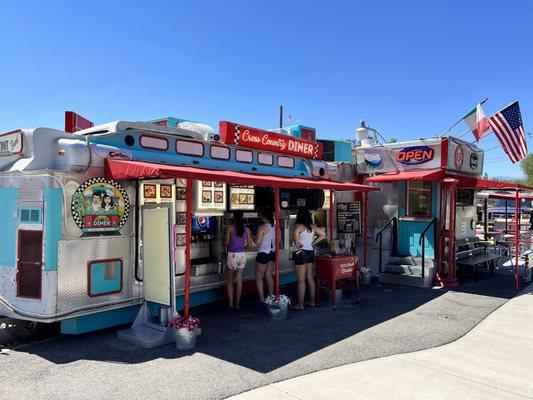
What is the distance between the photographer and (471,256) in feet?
36.6

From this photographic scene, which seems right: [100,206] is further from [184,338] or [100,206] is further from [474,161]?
[474,161]

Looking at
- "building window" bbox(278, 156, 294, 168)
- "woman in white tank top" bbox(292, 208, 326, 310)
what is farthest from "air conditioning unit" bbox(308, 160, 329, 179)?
"woman in white tank top" bbox(292, 208, 326, 310)

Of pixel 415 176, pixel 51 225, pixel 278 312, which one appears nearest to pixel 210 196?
pixel 278 312

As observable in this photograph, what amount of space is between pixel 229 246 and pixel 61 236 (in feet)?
8.66

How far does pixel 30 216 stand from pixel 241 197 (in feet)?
12.3

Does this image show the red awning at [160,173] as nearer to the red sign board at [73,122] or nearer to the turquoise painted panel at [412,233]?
the red sign board at [73,122]

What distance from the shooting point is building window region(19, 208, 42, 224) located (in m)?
5.67

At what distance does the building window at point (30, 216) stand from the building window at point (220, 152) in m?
2.82

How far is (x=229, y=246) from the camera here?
7.41 metres

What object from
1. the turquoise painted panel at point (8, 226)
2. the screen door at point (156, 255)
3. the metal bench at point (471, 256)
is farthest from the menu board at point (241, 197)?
the metal bench at point (471, 256)

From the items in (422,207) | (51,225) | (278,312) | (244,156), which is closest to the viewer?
(51,225)

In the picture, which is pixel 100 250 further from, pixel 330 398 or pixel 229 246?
pixel 330 398

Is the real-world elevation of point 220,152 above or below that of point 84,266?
above

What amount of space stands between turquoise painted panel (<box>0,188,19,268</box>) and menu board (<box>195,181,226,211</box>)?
8.75 feet
